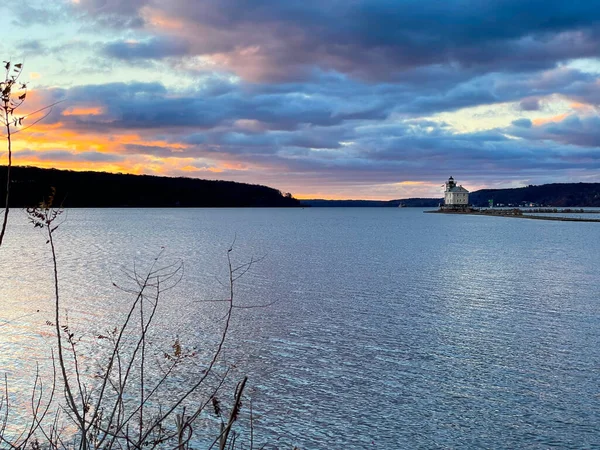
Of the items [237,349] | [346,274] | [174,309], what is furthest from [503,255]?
[237,349]

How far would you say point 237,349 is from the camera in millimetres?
18547

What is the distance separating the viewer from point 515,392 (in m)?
14.5

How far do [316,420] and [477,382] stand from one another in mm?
5333

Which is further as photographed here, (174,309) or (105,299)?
(105,299)

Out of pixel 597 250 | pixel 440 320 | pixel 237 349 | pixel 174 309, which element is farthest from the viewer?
pixel 597 250

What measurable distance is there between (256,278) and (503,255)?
30607 millimetres

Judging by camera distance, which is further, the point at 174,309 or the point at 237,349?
the point at 174,309

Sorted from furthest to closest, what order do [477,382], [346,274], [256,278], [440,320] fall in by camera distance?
[346,274] → [256,278] → [440,320] → [477,382]

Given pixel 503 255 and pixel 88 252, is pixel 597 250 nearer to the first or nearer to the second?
pixel 503 255

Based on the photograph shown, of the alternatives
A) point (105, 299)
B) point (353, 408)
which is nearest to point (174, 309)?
point (105, 299)

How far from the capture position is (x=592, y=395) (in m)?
14.1

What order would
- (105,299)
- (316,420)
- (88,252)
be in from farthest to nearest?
1. (88,252)
2. (105,299)
3. (316,420)

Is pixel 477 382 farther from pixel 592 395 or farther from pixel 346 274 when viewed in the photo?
pixel 346 274

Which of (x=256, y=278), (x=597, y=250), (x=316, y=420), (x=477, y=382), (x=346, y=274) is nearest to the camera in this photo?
(x=316, y=420)
